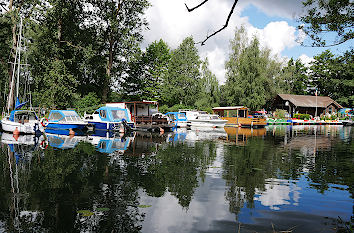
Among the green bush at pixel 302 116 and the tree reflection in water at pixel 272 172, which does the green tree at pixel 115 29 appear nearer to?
the tree reflection in water at pixel 272 172

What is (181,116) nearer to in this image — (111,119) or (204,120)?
(204,120)

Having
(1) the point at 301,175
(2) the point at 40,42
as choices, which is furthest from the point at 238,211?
(2) the point at 40,42

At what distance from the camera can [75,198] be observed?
6.55 meters

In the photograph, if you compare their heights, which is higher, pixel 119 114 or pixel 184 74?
pixel 184 74

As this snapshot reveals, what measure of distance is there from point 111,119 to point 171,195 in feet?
70.6

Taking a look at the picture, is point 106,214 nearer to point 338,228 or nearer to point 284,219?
point 284,219

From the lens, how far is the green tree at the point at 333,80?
247 ft

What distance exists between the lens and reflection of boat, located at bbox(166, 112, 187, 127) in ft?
121

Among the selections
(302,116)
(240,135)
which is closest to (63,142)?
(240,135)

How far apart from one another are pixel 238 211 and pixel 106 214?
8.96 ft

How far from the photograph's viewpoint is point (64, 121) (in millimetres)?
26500

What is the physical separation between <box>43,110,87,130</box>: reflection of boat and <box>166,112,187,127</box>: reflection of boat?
42.7 feet

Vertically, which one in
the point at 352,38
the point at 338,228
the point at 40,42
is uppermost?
the point at 40,42

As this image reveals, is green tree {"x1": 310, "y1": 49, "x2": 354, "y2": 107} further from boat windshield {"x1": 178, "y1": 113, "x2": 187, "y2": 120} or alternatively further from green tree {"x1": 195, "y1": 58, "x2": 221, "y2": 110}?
boat windshield {"x1": 178, "y1": 113, "x2": 187, "y2": 120}
